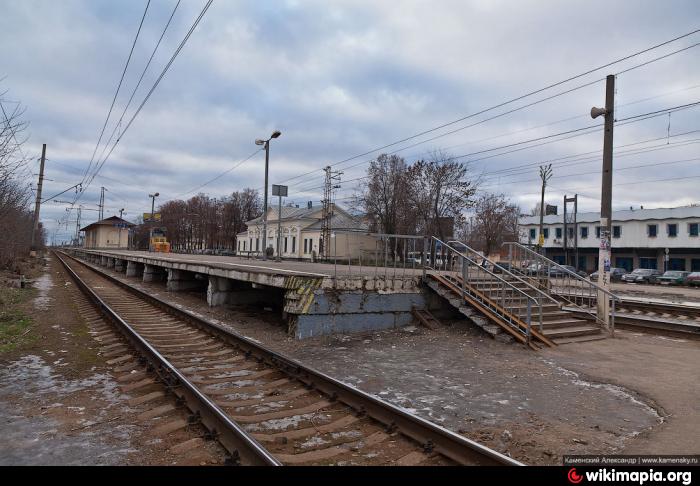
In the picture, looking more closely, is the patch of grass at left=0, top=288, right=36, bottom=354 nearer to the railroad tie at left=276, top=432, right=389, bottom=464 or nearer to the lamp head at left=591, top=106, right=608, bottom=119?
the railroad tie at left=276, top=432, right=389, bottom=464

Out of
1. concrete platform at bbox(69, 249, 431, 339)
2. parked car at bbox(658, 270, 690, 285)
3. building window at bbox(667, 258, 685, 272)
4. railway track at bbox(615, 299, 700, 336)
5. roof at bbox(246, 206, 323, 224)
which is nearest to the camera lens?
concrete platform at bbox(69, 249, 431, 339)

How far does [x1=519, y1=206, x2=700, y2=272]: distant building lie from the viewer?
48.4 metres

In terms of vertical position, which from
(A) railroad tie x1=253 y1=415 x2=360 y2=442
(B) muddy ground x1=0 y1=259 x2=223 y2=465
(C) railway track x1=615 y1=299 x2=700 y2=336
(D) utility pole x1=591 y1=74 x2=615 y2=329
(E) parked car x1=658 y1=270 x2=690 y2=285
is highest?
(D) utility pole x1=591 y1=74 x2=615 y2=329

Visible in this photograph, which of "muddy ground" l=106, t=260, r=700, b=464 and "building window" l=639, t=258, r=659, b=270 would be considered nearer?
"muddy ground" l=106, t=260, r=700, b=464

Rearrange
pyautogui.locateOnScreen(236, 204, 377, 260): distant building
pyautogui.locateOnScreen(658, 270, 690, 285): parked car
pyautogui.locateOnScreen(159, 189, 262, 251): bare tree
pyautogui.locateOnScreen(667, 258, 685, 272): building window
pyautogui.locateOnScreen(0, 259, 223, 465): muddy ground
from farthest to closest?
pyautogui.locateOnScreen(159, 189, 262, 251): bare tree → pyautogui.locateOnScreen(236, 204, 377, 260): distant building → pyautogui.locateOnScreen(667, 258, 685, 272): building window → pyautogui.locateOnScreen(658, 270, 690, 285): parked car → pyautogui.locateOnScreen(0, 259, 223, 465): muddy ground

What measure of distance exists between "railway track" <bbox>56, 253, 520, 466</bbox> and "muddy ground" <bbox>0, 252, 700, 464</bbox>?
1.99 ft

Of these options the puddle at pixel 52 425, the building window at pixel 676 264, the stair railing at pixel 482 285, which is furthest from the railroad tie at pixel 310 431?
the building window at pixel 676 264

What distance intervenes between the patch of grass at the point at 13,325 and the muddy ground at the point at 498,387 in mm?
404

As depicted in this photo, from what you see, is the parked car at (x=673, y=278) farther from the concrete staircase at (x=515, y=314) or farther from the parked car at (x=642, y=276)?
the concrete staircase at (x=515, y=314)

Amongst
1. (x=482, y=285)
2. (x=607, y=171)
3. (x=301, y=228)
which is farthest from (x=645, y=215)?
(x=482, y=285)

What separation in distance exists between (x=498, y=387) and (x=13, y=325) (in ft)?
36.4

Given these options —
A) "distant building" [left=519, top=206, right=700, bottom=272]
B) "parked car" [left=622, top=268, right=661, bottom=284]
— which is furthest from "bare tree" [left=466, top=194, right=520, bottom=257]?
"parked car" [left=622, top=268, right=661, bottom=284]

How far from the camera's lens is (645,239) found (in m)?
52.0
